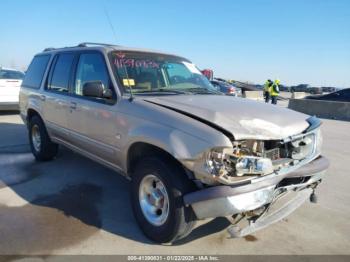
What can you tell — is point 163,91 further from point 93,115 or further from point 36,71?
point 36,71

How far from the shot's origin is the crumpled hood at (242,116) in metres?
3.12

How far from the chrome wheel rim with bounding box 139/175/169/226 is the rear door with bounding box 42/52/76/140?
2096 millimetres

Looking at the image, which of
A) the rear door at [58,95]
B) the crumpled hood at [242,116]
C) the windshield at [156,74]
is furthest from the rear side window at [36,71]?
the crumpled hood at [242,116]

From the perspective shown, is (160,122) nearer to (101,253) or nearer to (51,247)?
(101,253)

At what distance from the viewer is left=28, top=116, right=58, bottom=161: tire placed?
20.4 ft

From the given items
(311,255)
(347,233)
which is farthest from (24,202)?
(347,233)

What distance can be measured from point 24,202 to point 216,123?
295cm

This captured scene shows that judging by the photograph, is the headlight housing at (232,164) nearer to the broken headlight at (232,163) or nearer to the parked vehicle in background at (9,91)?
the broken headlight at (232,163)

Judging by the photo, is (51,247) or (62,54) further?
(62,54)

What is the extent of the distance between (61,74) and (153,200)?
295 centimetres

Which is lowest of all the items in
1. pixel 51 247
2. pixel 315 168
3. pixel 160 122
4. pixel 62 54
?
pixel 51 247

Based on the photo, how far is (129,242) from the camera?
3549 mm

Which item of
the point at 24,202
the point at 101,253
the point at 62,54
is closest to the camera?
the point at 101,253

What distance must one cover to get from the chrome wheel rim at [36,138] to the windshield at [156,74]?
114 inches
